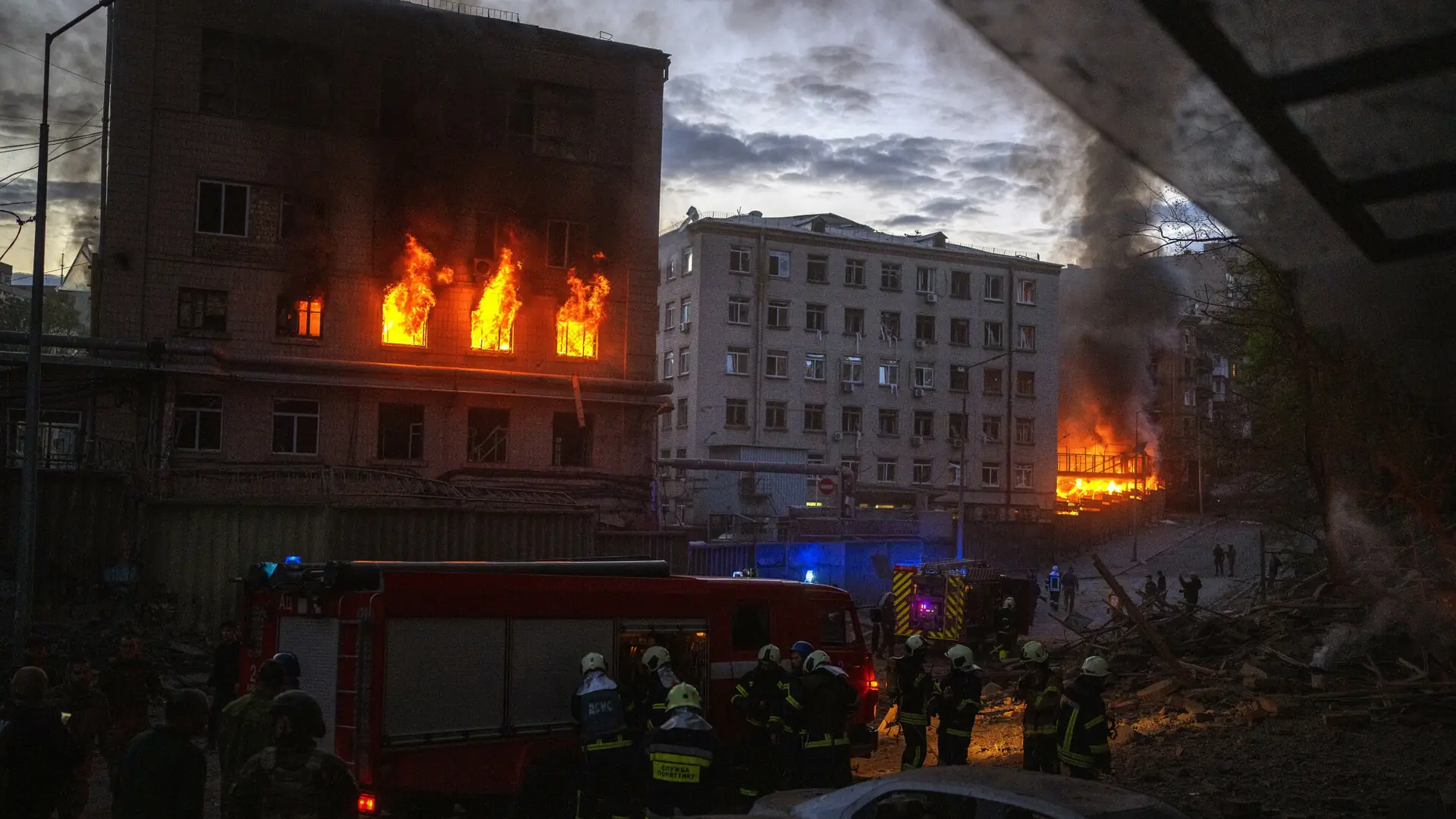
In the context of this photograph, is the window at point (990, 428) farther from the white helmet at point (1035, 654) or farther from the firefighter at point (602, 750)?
the firefighter at point (602, 750)

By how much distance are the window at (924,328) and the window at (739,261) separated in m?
9.73

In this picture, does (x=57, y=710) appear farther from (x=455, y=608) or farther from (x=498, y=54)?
(x=498, y=54)

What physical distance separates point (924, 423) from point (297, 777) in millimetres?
54677

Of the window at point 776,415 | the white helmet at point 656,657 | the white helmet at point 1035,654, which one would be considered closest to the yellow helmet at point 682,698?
the white helmet at point 656,657

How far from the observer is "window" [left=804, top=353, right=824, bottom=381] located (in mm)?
55219

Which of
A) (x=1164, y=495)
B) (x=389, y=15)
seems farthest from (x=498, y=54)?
(x=1164, y=495)

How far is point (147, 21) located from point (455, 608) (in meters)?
24.7

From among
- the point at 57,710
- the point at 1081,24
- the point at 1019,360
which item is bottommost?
the point at 57,710

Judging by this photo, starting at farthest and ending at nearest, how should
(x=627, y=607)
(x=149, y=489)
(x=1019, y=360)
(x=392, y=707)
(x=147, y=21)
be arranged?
(x=1019, y=360)
(x=147, y=21)
(x=149, y=489)
(x=627, y=607)
(x=392, y=707)


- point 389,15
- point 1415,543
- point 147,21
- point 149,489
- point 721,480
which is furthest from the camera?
point 721,480

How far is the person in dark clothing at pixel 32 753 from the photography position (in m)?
6.05

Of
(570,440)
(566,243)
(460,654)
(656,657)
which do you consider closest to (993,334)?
(566,243)

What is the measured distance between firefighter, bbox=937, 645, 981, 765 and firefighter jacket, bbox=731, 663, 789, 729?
164 centimetres

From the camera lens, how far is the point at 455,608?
946 cm
